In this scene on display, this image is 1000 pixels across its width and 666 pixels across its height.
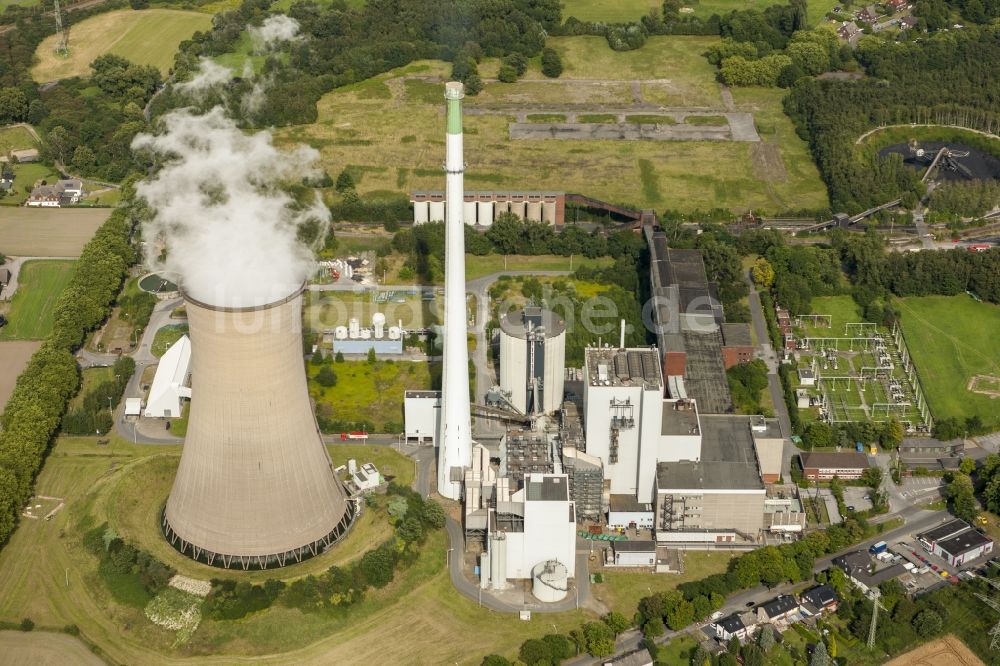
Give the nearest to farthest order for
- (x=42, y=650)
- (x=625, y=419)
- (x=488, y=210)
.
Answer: (x=42, y=650)
(x=625, y=419)
(x=488, y=210)

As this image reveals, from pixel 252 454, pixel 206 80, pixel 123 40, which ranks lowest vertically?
pixel 123 40

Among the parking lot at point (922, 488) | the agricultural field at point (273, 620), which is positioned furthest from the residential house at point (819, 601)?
the parking lot at point (922, 488)

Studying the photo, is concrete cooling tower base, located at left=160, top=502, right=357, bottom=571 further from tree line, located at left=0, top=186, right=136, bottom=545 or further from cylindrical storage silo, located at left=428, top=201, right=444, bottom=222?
cylindrical storage silo, located at left=428, top=201, right=444, bottom=222

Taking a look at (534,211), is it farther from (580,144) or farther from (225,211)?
(225,211)

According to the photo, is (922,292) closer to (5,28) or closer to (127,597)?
(127,597)

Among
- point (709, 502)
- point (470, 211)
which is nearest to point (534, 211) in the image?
point (470, 211)

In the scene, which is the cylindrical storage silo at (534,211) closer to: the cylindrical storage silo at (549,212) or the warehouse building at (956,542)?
the cylindrical storage silo at (549,212)
